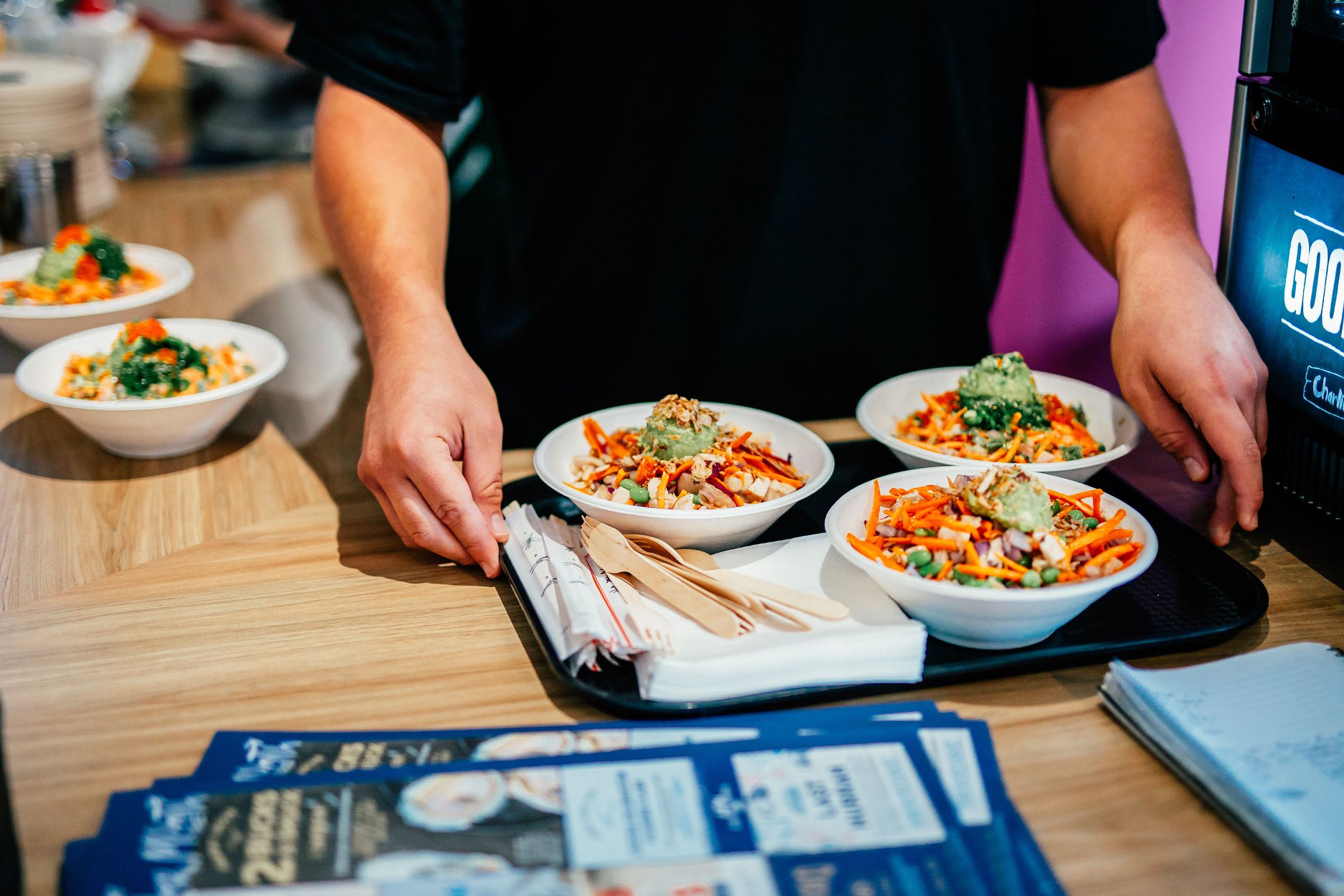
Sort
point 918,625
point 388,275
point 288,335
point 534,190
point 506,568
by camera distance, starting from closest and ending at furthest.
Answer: point 918,625 < point 506,568 < point 388,275 < point 534,190 < point 288,335

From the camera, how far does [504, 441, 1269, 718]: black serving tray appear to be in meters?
1.00

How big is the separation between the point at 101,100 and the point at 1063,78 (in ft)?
10.6

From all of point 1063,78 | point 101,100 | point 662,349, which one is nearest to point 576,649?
point 662,349

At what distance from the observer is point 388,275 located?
56.3 inches

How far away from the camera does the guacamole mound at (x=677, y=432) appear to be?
128cm

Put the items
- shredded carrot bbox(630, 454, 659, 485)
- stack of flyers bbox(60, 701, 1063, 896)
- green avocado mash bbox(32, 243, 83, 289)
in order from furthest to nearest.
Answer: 1. green avocado mash bbox(32, 243, 83, 289)
2. shredded carrot bbox(630, 454, 659, 485)
3. stack of flyers bbox(60, 701, 1063, 896)

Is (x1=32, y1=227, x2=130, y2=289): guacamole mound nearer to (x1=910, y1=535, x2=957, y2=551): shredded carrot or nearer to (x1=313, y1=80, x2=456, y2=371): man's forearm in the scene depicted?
(x1=313, y1=80, x2=456, y2=371): man's forearm

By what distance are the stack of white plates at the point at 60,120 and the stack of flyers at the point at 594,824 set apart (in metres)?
2.33

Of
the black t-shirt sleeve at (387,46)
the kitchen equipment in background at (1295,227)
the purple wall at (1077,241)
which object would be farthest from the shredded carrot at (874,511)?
the purple wall at (1077,241)

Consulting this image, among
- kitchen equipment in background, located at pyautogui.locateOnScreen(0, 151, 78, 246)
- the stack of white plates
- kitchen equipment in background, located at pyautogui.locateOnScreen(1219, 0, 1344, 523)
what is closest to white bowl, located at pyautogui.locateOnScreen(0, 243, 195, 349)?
kitchen equipment in background, located at pyautogui.locateOnScreen(0, 151, 78, 246)

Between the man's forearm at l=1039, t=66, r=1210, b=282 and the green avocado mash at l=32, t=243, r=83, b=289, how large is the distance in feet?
5.77

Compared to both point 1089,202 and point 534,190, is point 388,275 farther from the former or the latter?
point 1089,202

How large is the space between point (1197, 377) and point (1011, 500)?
36 cm

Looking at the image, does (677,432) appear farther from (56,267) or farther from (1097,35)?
(56,267)
